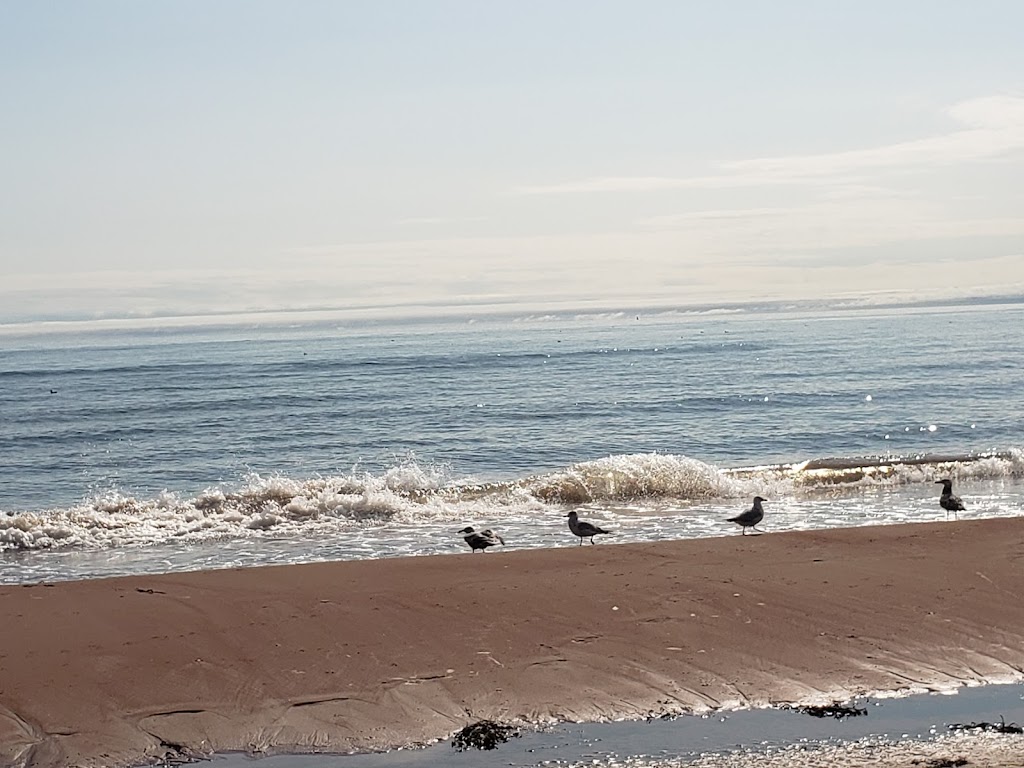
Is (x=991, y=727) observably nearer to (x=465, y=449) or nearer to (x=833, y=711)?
(x=833, y=711)

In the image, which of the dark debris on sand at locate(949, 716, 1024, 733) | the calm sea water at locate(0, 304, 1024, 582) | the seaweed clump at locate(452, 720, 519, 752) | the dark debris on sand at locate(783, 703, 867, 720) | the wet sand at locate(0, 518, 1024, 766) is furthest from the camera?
the calm sea water at locate(0, 304, 1024, 582)

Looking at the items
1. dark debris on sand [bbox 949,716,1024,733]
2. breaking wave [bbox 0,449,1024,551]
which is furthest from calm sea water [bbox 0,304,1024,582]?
dark debris on sand [bbox 949,716,1024,733]

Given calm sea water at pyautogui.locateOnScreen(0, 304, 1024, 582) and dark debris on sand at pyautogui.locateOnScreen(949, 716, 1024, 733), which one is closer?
dark debris on sand at pyautogui.locateOnScreen(949, 716, 1024, 733)

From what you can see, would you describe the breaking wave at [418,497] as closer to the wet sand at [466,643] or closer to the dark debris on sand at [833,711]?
the wet sand at [466,643]

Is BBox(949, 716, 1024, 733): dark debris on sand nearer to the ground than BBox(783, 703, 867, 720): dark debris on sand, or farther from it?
farther from it

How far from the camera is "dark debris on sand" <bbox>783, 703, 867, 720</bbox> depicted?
6.36 m

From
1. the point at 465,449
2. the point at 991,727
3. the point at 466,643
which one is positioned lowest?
the point at 465,449

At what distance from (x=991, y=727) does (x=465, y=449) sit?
1978 centimetres

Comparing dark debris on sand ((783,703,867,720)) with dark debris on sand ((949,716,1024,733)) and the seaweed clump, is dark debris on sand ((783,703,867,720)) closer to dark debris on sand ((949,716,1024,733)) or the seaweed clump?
dark debris on sand ((949,716,1024,733))

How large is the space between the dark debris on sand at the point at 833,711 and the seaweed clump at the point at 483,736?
163 cm

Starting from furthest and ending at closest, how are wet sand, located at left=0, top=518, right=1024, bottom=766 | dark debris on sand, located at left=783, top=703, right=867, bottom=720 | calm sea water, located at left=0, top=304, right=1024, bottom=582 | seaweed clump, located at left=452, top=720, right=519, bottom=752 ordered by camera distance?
calm sea water, located at left=0, top=304, right=1024, bottom=582 < wet sand, located at left=0, top=518, right=1024, bottom=766 < dark debris on sand, located at left=783, top=703, right=867, bottom=720 < seaweed clump, located at left=452, top=720, right=519, bottom=752

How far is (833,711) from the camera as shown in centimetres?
645

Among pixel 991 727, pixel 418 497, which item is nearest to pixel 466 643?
pixel 991 727

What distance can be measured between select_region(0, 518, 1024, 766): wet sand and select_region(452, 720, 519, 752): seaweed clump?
0.15 meters
